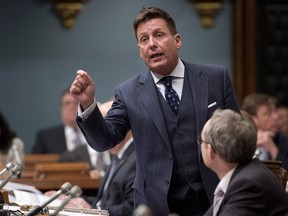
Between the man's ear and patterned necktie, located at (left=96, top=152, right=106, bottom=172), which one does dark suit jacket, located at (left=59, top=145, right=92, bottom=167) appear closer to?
patterned necktie, located at (left=96, top=152, right=106, bottom=172)

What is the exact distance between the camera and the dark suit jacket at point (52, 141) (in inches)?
353

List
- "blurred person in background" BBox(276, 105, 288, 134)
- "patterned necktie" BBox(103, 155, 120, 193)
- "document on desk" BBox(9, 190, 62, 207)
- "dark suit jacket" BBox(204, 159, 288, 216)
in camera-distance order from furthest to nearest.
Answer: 1. "blurred person in background" BBox(276, 105, 288, 134)
2. "patterned necktie" BBox(103, 155, 120, 193)
3. "document on desk" BBox(9, 190, 62, 207)
4. "dark suit jacket" BBox(204, 159, 288, 216)

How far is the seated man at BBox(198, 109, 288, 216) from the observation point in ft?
11.8

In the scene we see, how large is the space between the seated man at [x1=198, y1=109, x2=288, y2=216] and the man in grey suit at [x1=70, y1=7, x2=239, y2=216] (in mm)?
476

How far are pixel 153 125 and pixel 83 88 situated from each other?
1.34 ft

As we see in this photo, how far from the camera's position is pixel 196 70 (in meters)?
4.49

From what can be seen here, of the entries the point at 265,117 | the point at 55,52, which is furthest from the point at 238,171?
the point at 55,52

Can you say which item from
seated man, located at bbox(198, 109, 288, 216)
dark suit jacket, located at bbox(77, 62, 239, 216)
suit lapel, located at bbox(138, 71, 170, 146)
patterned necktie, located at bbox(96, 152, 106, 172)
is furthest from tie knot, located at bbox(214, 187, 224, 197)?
patterned necktie, located at bbox(96, 152, 106, 172)

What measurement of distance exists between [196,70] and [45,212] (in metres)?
0.97

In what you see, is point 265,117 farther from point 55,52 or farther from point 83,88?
point 83,88

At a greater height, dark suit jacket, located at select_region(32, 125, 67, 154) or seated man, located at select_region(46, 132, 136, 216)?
seated man, located at select_region(46, 132, 136, 216)

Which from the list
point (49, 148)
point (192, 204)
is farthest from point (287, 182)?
point (49, 148)

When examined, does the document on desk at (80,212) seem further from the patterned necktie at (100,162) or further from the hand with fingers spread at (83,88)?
the patterned necktie at (100,162)

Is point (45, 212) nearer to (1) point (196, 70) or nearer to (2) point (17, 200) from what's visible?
(2) point (17, 200)
